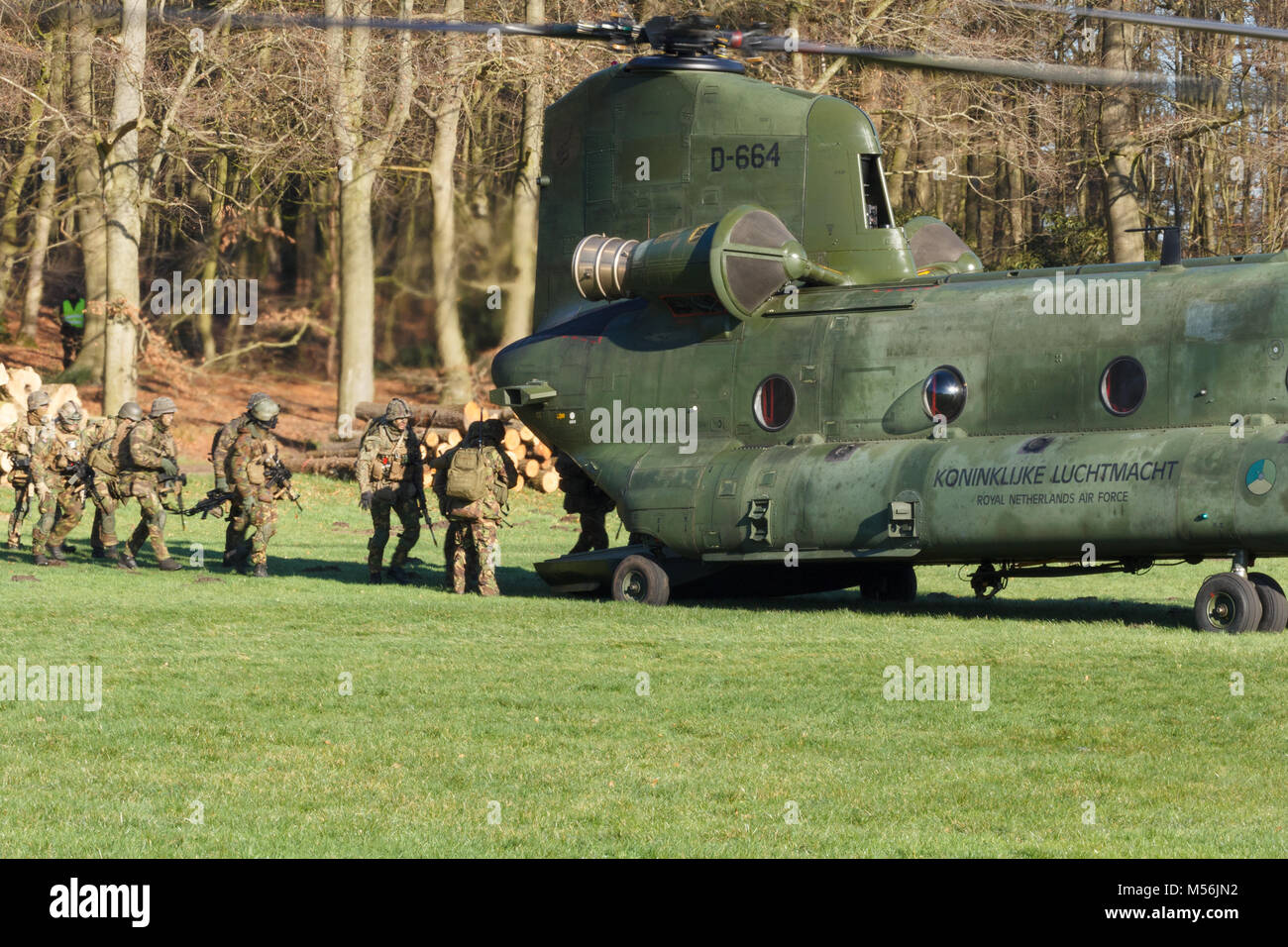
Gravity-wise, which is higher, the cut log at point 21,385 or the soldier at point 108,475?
the cut log at point 21,385

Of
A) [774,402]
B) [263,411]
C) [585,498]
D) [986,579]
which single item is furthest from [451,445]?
[986,579]

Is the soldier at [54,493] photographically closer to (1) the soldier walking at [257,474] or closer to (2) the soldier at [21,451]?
(2) the soldier at [21,451]

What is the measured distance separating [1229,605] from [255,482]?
39.9ft

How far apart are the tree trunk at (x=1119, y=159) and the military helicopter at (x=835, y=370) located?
16091mm

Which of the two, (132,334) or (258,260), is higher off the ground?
(258,260)

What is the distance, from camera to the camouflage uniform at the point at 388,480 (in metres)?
21.8

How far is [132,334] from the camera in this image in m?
37.6

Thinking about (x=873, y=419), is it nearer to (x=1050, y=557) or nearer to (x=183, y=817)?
(x=1050, y=557)

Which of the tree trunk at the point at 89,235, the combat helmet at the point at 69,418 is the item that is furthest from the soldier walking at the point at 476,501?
the tree trunk at the point at 89,235

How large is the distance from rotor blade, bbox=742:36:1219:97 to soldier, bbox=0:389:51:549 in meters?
12.5

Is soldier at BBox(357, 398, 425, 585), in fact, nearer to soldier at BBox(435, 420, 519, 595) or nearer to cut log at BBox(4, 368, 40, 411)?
soldier at BBox(435, 420, 519, 595)

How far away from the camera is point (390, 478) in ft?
72.1

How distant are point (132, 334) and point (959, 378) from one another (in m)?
24.5
